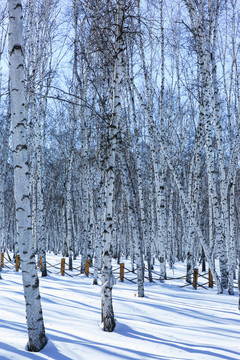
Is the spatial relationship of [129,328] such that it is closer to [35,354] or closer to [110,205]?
[35,354]

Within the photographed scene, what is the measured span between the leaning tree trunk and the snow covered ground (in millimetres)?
326

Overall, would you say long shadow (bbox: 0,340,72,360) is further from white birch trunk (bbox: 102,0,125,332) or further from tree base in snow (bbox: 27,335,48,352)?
white birch trunk (bbox: 102,0,125,332)

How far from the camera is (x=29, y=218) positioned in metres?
4.09

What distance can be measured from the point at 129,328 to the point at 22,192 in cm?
301

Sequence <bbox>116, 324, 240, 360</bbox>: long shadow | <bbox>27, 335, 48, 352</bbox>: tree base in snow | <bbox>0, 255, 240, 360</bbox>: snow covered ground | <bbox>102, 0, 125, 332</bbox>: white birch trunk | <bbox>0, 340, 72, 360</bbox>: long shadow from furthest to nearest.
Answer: <bbox>102, 0, 125, 332</bbox>: white birch trunk
<bbox>116, 324, 240, 360</bbox>: long shadow
<bbox>0, 255, 240, 360</bbox>: snow covered ground
<bbox>27, 335, 48, 352</bbox>: tree base in snow
<bbox>0, 340, 72, 360</bbox>: long shadow

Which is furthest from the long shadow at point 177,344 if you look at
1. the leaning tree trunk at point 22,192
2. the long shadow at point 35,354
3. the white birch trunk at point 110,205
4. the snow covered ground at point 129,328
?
the leaning tree trunk at point 22,192

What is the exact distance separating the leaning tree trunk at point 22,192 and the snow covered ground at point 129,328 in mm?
326

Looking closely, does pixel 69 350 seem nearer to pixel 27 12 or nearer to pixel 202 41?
pixel 202 41

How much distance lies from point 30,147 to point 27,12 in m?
7.21

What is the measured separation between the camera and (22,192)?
13.4ft

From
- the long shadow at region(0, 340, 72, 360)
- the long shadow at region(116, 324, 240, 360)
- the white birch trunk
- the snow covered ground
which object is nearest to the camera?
the long shadow at region(0, 340, 72, 360)

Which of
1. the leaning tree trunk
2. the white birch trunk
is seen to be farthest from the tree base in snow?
the white birch trunk

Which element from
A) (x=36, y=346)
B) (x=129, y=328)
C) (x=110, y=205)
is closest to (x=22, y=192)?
(x=110, y=205)

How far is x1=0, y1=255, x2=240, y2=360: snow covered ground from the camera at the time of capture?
415 centimetres
